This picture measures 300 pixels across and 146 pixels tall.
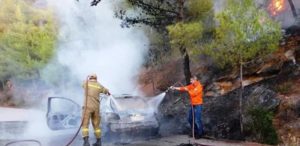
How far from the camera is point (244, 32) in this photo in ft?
42.7

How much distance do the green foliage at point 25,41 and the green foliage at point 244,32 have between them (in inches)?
796

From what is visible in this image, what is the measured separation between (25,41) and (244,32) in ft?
79.2

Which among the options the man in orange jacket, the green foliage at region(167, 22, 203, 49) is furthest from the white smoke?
the man in orange jacket

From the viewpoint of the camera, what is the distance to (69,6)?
34.9 m

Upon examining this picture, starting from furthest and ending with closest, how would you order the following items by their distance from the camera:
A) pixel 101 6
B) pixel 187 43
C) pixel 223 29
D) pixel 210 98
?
pixel 101 6
pixel 210 98
pixel 187 43
pixel 223 29

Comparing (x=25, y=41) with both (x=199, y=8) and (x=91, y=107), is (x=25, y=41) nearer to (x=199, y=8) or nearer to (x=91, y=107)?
(x=199, y=8)

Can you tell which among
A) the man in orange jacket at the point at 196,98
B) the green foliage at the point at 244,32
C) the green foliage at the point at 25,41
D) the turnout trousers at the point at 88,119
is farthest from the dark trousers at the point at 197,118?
the green foliage at the point at 25,41

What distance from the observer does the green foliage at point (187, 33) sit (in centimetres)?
1573

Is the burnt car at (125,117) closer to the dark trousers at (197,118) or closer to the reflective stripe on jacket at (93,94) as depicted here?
the dark trousers at (197,118)

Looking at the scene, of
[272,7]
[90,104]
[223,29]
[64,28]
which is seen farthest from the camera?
[64,28]

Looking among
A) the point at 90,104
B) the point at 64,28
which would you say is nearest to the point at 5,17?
the point at 64,28

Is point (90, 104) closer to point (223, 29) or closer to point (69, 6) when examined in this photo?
point (223, 29)

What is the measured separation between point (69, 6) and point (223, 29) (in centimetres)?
2347

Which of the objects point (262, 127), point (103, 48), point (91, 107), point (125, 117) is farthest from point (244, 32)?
point (103, 48)
